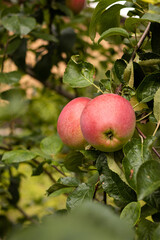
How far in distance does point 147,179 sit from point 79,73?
26 centimetres

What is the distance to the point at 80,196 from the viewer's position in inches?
20.5

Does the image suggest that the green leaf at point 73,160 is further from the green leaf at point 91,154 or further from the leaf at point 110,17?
the leaf at point 110,17

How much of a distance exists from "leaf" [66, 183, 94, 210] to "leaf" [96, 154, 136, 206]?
0.04 meters

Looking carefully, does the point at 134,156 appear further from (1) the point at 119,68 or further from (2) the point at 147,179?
(1) the point at 119,68

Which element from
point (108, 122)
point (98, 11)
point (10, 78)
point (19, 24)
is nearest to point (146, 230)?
point (108, 122)

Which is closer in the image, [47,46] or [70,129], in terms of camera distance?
[70,129]

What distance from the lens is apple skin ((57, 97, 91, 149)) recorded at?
21.2 inches

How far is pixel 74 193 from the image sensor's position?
526 millimetres

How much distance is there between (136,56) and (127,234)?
1.40ft

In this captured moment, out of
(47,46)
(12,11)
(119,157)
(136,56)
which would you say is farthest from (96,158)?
(47,46)

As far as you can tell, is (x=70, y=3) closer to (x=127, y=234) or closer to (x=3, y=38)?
(x=3, y=38)

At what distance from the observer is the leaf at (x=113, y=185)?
18.8 inches

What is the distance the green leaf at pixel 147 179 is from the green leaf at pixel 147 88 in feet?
0.50

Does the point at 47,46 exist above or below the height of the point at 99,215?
below
